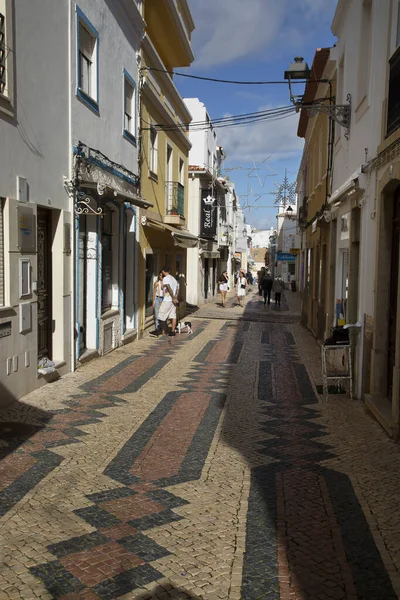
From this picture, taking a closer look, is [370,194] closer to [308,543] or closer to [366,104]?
[366,104]

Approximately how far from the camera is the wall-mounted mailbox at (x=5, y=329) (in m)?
6.42

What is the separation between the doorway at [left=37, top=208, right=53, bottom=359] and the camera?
796 centimetres

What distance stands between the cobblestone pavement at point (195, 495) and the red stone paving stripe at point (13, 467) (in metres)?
0.02

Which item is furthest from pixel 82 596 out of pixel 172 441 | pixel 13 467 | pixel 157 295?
pixel 157 295

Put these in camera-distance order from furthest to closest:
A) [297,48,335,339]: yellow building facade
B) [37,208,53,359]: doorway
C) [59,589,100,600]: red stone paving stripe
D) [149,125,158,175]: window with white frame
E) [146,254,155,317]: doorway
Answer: [146,254,155,317]: doorway → [149,125,158,175]: window with white frame → [297,48,335,339]: yellow building facade → [37,208,53,359]: doorway → [59,589,100,600]: red stone paving stripe

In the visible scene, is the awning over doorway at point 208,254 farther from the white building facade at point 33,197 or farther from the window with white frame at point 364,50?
the white building facade at point 33,197

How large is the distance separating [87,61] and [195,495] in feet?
26.4

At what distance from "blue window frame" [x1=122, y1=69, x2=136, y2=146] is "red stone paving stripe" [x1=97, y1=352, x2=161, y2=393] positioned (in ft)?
16.4

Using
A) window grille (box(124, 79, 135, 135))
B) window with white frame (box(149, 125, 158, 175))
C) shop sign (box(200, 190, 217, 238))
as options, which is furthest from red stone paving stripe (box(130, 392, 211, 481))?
Answer: shop sign (box(200, 190, 217, 238))

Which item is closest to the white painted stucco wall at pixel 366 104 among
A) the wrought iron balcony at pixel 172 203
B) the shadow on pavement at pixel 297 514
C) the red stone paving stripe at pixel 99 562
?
the shadow on pavement at pixel 297 514

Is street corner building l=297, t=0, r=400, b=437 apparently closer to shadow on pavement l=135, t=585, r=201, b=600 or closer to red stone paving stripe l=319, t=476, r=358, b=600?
red stone paving stripe l=319, t=476, r=358, b=600

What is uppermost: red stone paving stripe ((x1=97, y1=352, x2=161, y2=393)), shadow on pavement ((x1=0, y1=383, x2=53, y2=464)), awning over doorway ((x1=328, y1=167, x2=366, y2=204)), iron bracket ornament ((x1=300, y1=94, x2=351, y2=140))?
iron bracket ornament ((x1=300, y1=94, x2=351, y2=140))

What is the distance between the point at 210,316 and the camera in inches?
790

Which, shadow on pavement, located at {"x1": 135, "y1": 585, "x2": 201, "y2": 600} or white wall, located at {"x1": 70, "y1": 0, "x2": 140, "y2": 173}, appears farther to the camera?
white wall, located at {"x1": 70, "y1": 0, "x2": 140, "y2": 173}
